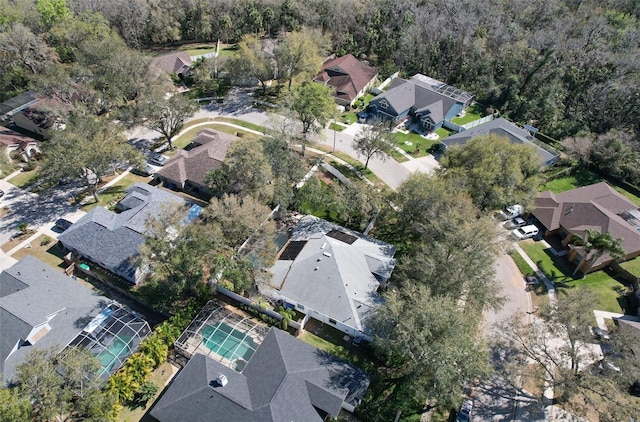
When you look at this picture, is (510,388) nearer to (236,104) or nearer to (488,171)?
(488,171)

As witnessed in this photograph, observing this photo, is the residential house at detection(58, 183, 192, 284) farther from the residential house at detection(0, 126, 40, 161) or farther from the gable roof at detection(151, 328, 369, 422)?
the residential house at detection(0, 126, 40, 161)

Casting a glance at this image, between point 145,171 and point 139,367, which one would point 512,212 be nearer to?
point 139,367

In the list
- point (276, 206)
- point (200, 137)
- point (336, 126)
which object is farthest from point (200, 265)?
point (336, 126)

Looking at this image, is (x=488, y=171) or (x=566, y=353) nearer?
(x=566, y=353)

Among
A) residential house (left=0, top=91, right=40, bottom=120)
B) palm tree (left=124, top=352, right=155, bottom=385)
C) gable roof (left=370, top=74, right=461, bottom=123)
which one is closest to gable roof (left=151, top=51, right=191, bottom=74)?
residential house (left=0, top=91, right=40, bottom=120)

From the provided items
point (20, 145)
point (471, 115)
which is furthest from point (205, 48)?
point (471, 115)

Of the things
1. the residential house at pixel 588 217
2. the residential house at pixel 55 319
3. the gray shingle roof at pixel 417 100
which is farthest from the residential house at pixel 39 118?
the residential house at pixel 588 217

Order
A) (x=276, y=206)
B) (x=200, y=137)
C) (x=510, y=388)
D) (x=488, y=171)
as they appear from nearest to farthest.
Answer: (x=510, y=388)
(x=488, y=171)
(x=276, y=206)
(x=200, y=137)
